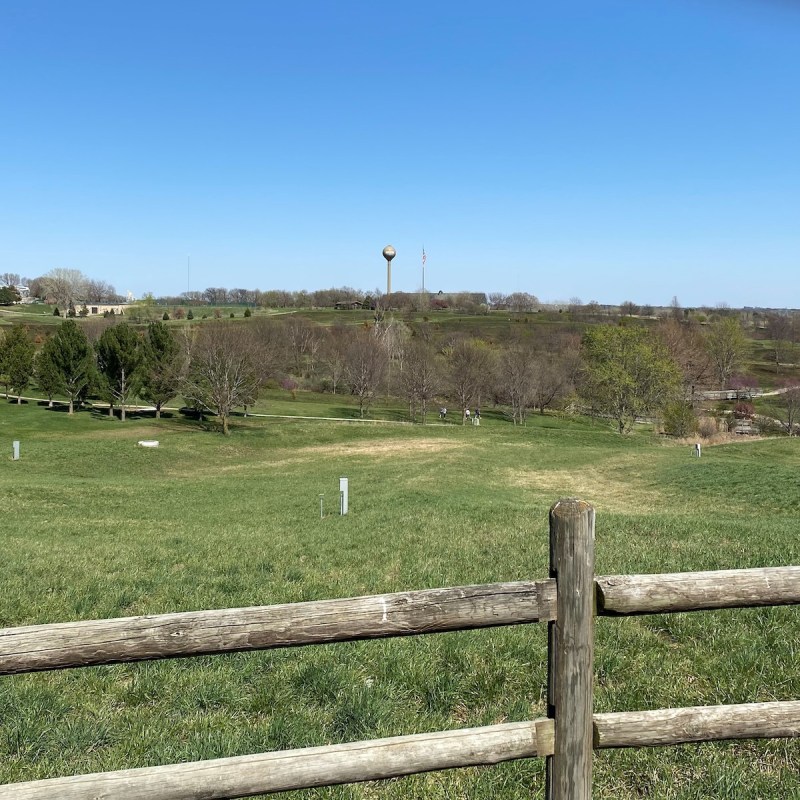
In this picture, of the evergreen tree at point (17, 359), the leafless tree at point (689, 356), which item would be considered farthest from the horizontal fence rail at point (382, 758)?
the leafless tree at point (689, 356)

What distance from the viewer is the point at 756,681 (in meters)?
4.64

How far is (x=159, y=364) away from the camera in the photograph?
168 ft

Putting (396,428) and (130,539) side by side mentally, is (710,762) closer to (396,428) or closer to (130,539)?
(130,539)

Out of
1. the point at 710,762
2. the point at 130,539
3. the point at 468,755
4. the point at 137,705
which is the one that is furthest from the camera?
the point at 130,539

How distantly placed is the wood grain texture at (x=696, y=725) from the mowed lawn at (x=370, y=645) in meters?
0.78

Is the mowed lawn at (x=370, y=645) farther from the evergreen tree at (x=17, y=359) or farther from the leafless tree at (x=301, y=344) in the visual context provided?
the leafless tree at (x=301, y=344)

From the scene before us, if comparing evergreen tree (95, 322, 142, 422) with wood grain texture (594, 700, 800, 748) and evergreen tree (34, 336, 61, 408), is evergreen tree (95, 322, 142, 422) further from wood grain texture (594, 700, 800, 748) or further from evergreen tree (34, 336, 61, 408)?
wood grain texture (594, 700, 800, 748)

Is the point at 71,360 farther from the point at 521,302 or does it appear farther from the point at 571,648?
the point at 521,302

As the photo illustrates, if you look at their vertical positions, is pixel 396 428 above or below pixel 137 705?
below

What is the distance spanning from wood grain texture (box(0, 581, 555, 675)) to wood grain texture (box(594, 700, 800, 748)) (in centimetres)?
62

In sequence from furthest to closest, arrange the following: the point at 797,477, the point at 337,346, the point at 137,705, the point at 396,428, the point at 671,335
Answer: the point at 337,346, the point at 671,335, the point at 396,428, the point at 797,477, the point at 137,705

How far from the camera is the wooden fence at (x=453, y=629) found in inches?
101

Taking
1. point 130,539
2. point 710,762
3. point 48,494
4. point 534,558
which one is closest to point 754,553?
point 534,558

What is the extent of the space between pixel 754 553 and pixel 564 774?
6.77m
